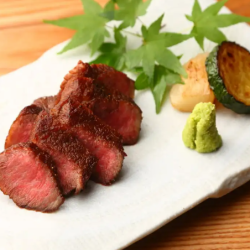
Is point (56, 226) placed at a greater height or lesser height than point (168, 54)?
lesser

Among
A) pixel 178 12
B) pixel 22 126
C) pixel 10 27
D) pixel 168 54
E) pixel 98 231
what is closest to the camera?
pixel 98 231

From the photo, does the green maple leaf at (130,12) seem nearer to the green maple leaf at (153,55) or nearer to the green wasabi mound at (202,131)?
the green maple leaf at (153,55)

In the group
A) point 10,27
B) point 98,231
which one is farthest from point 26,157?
point 10,27

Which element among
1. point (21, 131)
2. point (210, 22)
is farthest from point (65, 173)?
point (210, 22)

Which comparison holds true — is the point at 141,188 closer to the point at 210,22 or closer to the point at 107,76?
the point at 107,76

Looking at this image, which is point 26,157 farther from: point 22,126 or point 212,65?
point 212,65
